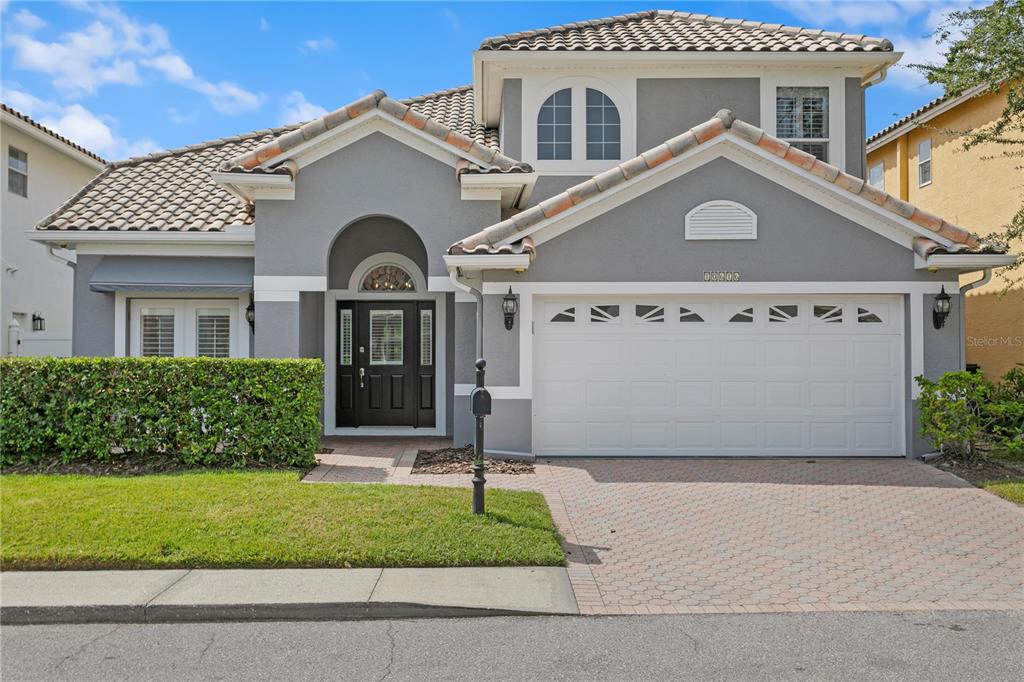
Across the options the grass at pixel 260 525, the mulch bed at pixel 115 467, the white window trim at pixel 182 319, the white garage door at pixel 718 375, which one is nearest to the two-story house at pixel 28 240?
the white window trim at pixel 182 319

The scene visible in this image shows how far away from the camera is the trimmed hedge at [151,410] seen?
966cm

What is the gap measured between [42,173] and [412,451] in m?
13.4

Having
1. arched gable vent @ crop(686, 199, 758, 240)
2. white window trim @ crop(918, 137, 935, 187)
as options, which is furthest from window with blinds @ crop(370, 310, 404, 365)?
white window trim @ crop(918, 137, 935, 187)

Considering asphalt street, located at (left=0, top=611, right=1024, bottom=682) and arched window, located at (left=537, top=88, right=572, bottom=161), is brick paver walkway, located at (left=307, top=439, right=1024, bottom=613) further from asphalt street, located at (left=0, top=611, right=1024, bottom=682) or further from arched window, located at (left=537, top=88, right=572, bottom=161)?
arched window, located at (left=537, top=88, right=572, bottom=161)

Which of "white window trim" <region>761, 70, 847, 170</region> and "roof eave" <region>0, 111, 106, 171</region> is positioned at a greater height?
"roof eave" <region>0, 111, 106, 171</region>

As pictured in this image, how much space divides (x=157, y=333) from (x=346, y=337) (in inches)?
126

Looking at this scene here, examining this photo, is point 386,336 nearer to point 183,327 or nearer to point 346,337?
point 346,337

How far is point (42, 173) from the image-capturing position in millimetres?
18625

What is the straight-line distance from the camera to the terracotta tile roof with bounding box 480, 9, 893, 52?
13.4 m

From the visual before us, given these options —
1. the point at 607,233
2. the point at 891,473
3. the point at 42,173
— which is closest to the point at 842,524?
the point at 891,473

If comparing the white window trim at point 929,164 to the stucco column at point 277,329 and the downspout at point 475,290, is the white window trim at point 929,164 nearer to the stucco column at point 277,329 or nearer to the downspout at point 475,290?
the downspout at point 475,290

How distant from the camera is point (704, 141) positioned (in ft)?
35.2

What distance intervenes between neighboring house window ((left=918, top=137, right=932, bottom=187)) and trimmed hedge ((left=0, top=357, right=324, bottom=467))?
1678cm

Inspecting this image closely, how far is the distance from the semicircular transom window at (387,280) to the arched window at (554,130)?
325cm
